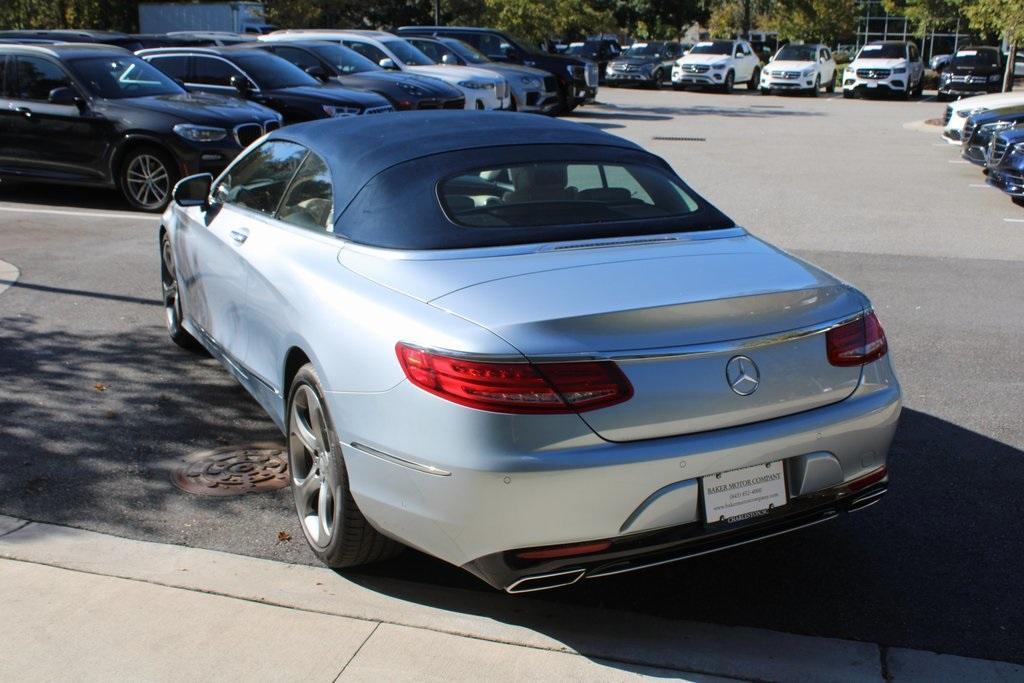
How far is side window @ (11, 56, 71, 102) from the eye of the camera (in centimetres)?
1320

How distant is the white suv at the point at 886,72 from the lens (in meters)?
36.3

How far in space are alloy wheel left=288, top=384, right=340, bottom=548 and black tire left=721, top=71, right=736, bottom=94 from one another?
3640 cm

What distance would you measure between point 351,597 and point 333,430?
1.99 ft

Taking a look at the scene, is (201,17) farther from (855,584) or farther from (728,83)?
(855,584)

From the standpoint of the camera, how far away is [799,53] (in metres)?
40.0

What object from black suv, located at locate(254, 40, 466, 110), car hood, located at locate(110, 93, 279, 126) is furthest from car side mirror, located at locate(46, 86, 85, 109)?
black suv, located at locate(254, 40, 466, 110)

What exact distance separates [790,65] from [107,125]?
29350 mm

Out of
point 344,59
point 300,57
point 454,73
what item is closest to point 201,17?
point 454,73

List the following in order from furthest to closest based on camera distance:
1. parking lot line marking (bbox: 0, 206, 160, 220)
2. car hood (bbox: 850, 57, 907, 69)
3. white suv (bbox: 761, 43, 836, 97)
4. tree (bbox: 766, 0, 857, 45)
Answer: tree (bbox: 766, 0, 857, 45) → white suv (bbox: 761, 43, 836, 97) → car hood (bbox: 850, 57, 907, 69) → parking lot line marking (bbox: 0, 206, 160, 220)

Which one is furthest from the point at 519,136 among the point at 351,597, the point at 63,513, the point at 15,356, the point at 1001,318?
the point at 1001,318

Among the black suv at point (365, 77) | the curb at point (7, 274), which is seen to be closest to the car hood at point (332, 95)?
the black suv at point (365, 77)

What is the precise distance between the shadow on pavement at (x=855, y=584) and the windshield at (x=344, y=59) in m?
15.6

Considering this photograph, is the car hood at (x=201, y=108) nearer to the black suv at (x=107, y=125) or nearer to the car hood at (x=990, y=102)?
the black suv at (x=107, y=125)

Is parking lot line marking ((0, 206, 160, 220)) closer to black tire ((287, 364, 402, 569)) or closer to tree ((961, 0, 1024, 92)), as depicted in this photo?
black tire ((287, 364, 402, 569))
